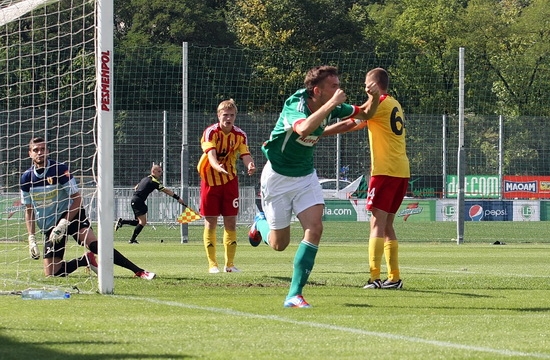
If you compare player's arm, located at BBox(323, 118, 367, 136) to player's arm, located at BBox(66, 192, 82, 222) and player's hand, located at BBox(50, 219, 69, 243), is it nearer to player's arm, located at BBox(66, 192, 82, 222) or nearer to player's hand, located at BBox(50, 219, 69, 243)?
player's hand, located at BBox(50, 219, 69, 243)

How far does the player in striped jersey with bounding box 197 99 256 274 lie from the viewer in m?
14.3

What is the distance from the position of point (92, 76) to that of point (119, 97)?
649 inches

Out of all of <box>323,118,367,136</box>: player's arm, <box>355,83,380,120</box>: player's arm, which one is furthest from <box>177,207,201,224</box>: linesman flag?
<box>355,83,380,120</box>: player's arm

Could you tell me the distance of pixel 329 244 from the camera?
25.2 metres

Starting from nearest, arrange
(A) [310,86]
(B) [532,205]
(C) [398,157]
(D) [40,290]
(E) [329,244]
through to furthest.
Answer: (A) [310,86] → (D) [40,290] → (C) [398,157] → (E) [329,244] → (B) [532,205]

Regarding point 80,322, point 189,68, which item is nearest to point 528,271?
point 80,322

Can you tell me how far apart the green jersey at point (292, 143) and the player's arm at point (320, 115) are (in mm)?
412

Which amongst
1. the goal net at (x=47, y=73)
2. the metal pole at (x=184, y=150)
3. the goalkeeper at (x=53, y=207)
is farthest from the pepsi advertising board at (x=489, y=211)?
the goalkeeper at (x=53, y=207)

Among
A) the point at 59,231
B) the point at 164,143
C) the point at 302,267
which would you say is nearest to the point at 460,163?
the point at 164,143

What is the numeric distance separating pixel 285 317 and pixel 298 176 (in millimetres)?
1732

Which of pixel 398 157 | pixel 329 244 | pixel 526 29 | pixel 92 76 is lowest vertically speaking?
pixel 329 244

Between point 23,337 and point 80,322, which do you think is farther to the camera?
point 80,322

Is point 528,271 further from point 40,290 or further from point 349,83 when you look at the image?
point 349,83

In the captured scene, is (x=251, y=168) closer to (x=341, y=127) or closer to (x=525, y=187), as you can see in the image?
(x=341, y=127)
